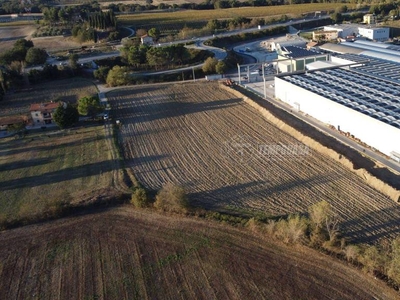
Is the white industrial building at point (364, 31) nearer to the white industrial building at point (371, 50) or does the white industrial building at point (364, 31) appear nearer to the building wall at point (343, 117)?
the white industrial building at point (371, 50)

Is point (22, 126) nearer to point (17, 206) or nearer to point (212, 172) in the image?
point (17, 206)

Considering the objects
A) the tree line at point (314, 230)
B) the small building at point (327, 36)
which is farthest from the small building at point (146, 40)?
the tree line at point (314, 230)

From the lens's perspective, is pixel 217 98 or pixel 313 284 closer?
pixel 313 284

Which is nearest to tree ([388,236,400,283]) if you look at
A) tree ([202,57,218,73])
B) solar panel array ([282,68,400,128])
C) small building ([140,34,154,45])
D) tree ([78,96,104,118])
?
solar panel array ([282,68,400,128])

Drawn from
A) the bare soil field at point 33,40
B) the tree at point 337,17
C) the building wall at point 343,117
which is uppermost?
the bare soil field at point 33,40

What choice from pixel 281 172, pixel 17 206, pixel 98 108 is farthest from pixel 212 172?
pixel 98 108

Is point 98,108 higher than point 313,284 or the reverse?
higher
